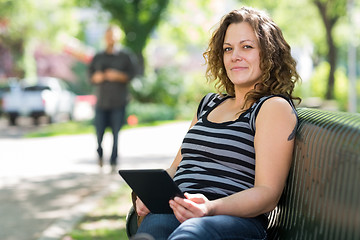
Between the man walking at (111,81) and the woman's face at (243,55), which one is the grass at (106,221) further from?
the woman's face at (243,55)

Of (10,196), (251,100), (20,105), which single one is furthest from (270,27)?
(20,105)

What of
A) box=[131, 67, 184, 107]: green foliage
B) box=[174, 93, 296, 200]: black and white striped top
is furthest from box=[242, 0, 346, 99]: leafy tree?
box=[174, 93, 296, 200]: black and white striped top

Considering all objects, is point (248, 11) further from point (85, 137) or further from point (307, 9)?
point (307, 9)

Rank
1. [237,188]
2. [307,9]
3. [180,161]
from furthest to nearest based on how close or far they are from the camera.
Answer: [307,9], [180,161], [237,188]

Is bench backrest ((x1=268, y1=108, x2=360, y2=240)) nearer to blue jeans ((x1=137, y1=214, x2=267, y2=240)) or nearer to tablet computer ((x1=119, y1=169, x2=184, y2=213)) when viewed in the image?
blue jeans ((x1=137, y1=214, x2=267, y2=240))

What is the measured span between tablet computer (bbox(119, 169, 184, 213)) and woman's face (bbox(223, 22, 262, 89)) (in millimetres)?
779

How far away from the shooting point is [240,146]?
2.77 meters

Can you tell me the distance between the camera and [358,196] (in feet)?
6.66

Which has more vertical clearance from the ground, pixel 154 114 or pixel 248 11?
pixel 248 11

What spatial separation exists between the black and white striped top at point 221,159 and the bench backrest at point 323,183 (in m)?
0.24

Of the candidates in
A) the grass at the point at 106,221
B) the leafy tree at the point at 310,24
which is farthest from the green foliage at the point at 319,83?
the grass at the point at 106,221

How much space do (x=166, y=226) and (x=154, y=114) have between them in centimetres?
1973

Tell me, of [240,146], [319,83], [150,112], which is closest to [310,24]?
[319,83]

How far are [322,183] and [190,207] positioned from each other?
0.57 m
